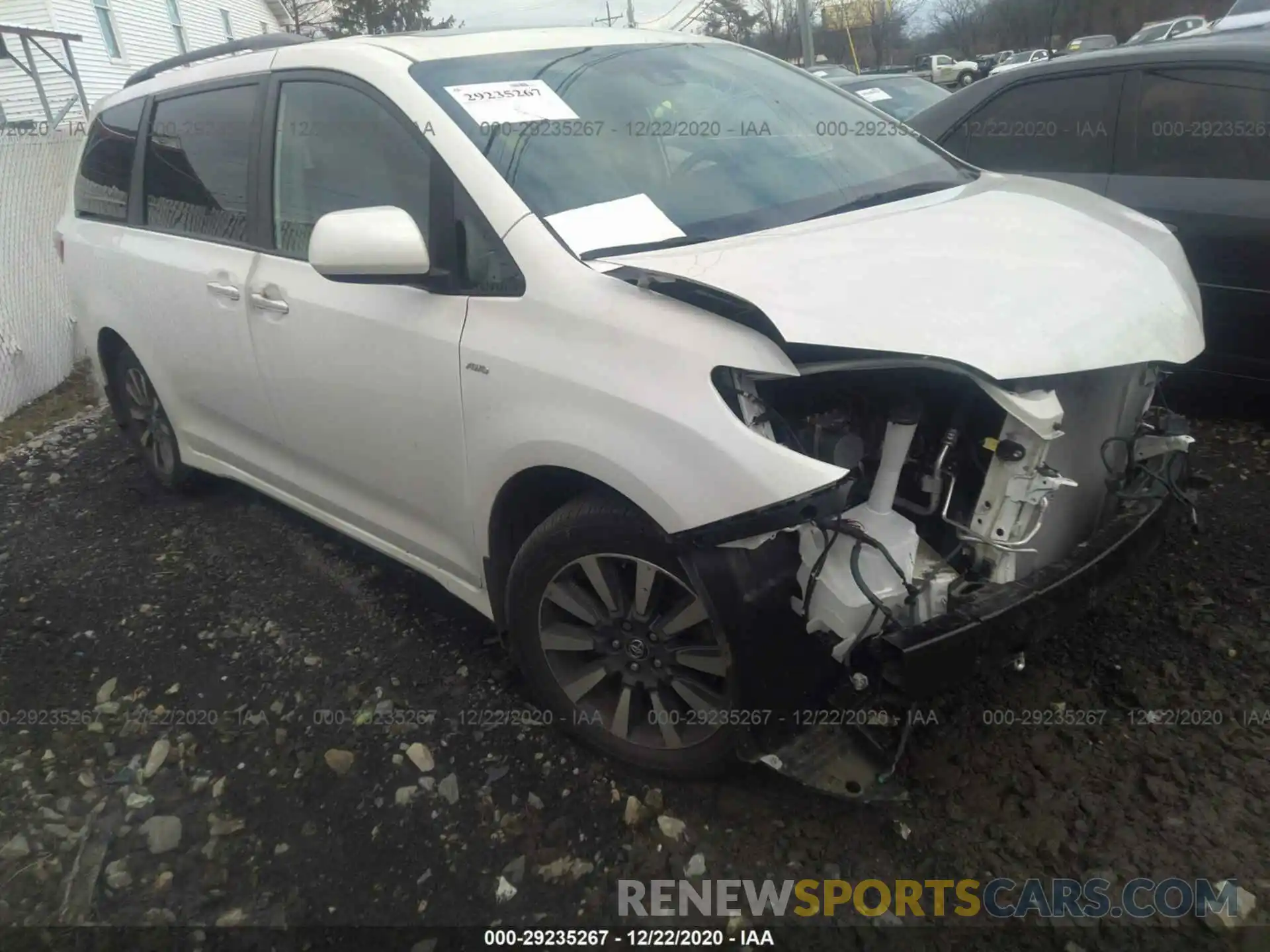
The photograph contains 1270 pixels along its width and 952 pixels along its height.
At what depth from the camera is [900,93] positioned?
8406 mm

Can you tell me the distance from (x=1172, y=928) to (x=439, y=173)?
2415 millimetres

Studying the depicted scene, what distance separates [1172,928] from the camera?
1.83 metres

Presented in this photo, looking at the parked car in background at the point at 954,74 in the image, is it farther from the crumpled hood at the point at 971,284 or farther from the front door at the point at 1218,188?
the crumpled hood at the point at 971,284

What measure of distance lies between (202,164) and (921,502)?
2827 mm

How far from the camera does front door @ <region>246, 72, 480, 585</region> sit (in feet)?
7.67

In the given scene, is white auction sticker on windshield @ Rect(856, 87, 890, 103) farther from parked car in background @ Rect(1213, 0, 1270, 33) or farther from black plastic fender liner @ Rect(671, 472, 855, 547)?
black plastic fender liner @ Rect(671, 472, 855, 547)

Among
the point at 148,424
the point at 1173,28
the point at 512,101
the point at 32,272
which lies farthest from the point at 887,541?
the point at 1173,28

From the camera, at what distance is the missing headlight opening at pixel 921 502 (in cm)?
179

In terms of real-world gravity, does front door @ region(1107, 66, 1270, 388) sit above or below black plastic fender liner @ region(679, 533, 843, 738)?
above

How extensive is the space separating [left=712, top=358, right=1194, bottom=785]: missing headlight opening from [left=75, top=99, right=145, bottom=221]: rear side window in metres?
3.21

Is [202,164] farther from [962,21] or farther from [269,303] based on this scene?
[962,21]

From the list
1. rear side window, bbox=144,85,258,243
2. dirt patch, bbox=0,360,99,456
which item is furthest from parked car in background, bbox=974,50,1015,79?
rear side window, bbox=144,85,258,243

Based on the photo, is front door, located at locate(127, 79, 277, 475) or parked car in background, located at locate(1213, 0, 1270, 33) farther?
parked car in background, located at locate(1213, 0, 1270, 33)

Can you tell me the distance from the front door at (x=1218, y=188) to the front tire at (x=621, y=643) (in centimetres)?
265
